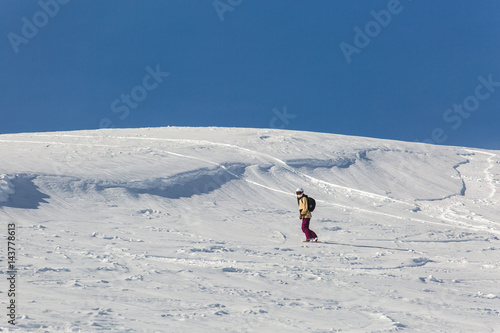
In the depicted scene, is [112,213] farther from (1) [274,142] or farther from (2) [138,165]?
(1) [274,142]

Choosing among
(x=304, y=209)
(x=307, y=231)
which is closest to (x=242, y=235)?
(x=307, y=231)

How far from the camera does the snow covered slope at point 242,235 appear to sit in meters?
6.20

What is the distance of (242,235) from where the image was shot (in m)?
11.4

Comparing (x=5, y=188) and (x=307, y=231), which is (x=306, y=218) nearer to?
(x=307, y=231)

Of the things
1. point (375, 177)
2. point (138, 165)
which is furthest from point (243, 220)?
point (375, 177)

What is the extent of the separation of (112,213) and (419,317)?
25.4ft

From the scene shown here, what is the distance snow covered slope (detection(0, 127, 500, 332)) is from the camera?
620 centimetres

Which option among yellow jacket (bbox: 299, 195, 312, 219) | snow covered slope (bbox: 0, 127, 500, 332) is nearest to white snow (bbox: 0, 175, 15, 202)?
snow covered slope (bbox: 0, 127, 500, 332)

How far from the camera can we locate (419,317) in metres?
6.50

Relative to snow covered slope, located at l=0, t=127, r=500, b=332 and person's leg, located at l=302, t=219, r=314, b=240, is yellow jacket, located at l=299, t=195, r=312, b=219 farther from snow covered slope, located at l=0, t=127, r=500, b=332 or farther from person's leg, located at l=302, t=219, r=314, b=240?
snow covered slope, located at l=0, t=127, r=500, b=332

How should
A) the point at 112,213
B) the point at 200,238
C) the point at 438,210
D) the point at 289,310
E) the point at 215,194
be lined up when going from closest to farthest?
the point at 289,310, the point at 200,238, the point at 112,213, the point at 215,194, the point at 438,210

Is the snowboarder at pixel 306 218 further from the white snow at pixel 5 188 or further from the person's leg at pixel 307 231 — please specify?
the white snow at pixel 5 188

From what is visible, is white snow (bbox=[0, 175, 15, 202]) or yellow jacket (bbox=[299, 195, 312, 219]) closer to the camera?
white snow (bbox=[0, 175, 15, 202])

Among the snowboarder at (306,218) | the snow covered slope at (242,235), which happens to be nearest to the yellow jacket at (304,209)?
the snowboarder at (306,218)
